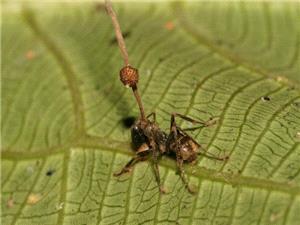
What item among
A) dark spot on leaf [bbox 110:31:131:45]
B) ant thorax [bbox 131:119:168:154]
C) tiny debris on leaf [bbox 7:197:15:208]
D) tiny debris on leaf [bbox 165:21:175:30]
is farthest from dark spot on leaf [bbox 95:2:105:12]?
tiny debris on leaf [bbox 7:197:15:208]

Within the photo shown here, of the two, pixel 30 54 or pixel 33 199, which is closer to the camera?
pixel 33 199

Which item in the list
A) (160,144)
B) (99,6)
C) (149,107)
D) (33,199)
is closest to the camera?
(160,144)

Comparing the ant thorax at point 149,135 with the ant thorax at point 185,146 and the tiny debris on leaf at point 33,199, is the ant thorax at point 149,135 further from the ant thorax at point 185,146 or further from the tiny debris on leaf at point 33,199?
the tiny debris on leaf at point 33,199

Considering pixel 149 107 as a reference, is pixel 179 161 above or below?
below

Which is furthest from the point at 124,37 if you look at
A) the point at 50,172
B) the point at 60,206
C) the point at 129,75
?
the point at 129,75

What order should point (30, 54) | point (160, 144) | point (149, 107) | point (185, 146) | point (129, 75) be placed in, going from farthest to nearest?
point (30, 54), point (149, 107), point (160, 144), point (185, 146), point (129, 75)

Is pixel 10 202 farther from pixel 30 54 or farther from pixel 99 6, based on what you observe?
pixel 99 6

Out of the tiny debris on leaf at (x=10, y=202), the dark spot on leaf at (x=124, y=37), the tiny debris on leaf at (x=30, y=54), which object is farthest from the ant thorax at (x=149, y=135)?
the tiny debris on leaf at (x=30, y=54)
